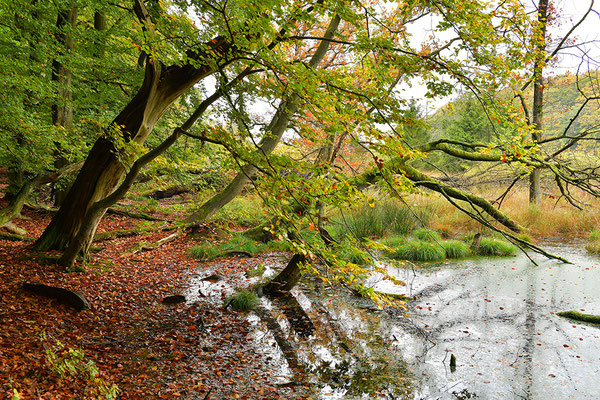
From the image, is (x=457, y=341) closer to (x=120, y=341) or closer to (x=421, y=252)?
(x=421, y=252)

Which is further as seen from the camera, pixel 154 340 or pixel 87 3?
pixel 87 3

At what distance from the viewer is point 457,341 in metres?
4.30

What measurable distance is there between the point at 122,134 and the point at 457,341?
5.13m

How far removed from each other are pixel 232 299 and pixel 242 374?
1.84 m

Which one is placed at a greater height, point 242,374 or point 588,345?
point 588,345

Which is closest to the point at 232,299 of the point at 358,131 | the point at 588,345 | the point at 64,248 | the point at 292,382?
the point at 292,382

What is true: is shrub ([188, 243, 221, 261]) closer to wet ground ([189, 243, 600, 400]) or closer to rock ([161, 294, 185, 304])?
rock ([161, 294, 185, 304])

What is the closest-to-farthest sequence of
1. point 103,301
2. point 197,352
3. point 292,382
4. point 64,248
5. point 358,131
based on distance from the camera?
1. point 358,131
2. point 292,382
3. point 197,352
4. point 103,301
5. point 64,248

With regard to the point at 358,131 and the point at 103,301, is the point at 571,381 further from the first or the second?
the point at 103,301

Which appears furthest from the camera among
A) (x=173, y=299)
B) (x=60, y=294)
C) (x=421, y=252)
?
(x=421, y=252)

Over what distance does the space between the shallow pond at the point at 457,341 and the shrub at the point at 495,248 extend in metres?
1.73

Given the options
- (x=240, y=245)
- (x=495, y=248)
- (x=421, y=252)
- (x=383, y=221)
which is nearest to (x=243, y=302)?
(x=240, y=245)

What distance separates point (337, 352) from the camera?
3.98m

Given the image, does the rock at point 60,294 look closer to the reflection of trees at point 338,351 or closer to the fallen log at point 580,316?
the reflection of trees at point 338,351
